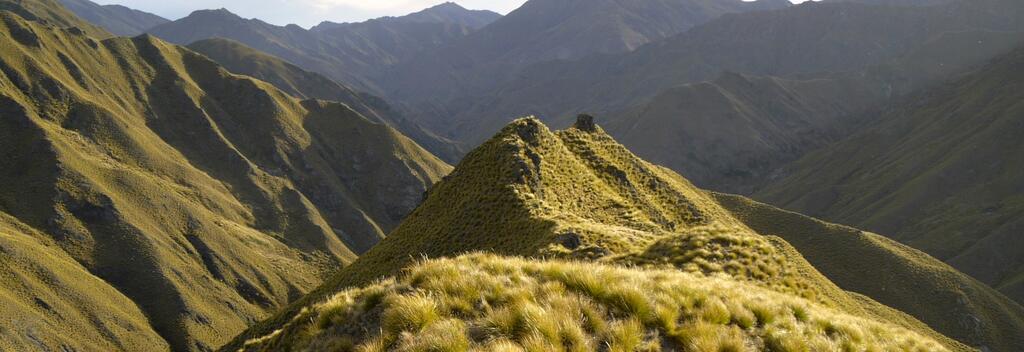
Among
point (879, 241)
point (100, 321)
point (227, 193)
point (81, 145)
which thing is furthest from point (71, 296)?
point (879, 241)

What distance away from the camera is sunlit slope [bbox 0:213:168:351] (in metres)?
105

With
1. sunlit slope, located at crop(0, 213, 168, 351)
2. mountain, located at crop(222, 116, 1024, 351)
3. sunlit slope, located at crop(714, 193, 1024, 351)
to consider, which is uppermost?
mountain, located at crop(222, 116, 1024, 351)

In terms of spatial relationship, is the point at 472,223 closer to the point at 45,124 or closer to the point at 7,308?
the point at 7,308

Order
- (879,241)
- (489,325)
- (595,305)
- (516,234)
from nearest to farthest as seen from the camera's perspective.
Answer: (489,325), (595,305), (516,234), (879,241)

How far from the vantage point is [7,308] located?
343 feet

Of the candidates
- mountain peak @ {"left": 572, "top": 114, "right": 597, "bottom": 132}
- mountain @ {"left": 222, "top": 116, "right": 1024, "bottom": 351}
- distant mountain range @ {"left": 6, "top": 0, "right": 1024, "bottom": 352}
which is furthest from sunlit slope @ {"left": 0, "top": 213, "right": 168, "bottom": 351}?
mountain peak @ {"left": 572, "top": 114, "right": 597, "bottom": 132}

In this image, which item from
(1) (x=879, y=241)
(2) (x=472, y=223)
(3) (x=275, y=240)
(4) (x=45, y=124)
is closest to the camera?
(2) (x=472, y=223)

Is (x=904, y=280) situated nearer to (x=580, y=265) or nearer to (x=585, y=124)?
(x=585, y=124)

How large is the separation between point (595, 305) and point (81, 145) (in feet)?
622

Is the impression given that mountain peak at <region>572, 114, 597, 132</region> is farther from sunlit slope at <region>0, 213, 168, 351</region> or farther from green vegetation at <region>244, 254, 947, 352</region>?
sunlit slope at <region>0, 213, 168, 351</region>

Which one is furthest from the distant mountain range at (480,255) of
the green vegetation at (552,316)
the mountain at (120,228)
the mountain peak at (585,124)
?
the mountain at (120,228)

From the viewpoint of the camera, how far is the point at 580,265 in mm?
14680

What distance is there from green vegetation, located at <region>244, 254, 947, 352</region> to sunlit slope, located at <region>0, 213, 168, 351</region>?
12052 centimetres

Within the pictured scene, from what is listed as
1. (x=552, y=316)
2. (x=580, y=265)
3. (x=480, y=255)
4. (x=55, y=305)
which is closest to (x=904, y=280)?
(x=580, y=265)
